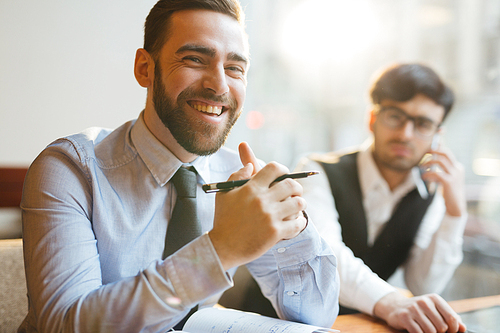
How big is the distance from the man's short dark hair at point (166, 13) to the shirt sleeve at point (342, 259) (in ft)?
2.06

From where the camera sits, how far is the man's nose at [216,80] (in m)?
0.76

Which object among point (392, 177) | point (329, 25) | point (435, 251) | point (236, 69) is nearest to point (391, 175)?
point (392, 177)

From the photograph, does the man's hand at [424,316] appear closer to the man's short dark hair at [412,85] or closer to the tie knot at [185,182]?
the tie knot at [185,182]

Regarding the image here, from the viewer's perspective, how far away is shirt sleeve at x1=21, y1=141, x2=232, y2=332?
54cm

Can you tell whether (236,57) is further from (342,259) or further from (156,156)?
(342,259)

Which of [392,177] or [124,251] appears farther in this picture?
[392,177]

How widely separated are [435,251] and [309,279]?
780mm

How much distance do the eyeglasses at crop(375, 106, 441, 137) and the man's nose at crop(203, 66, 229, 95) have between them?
0.82 m

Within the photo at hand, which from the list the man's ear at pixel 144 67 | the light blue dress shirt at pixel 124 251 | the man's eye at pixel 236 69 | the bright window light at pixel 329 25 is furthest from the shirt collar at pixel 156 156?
the bright window light at pixel 329 25

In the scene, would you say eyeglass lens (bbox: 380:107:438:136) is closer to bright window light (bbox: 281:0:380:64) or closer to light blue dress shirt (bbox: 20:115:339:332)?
light blue dress shirt (bbox: 20:115:339:332)

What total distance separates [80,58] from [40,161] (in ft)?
1.73

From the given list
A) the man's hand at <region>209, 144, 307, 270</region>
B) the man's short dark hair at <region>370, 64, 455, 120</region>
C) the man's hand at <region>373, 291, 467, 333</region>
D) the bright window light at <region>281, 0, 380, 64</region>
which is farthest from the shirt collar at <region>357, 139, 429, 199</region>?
the bright window light at <region>281, 0, 380, 64</region>

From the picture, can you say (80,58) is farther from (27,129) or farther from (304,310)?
(304,310)

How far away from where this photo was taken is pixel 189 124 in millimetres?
778
